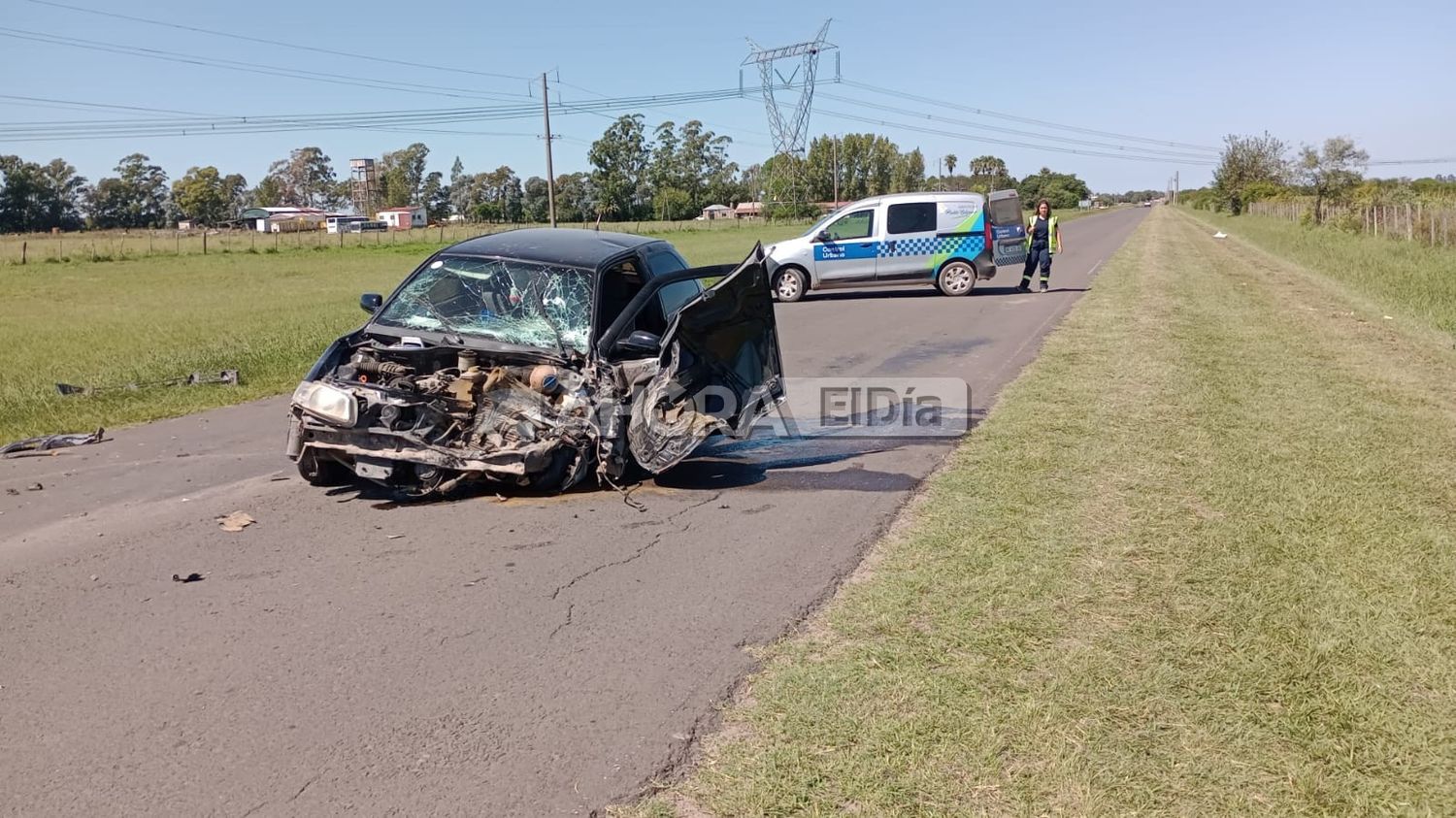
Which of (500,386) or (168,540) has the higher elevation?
(500,386)

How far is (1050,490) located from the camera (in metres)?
6.61

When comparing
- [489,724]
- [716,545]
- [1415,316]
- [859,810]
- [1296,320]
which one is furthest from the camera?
[1415,316]

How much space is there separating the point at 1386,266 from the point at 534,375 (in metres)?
23.5

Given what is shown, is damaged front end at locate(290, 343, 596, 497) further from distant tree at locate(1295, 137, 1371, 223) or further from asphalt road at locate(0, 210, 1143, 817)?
distant tree at locate(1295, 137, 1371, 223)

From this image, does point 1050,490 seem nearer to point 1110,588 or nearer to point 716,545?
point 1110,588

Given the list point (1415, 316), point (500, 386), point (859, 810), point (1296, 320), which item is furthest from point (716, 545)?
point (1415, 316)

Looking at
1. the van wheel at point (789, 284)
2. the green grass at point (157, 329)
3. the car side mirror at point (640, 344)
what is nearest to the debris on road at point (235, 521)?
the car side mirror at point (640, 344)

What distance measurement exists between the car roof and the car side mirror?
0.80 meters

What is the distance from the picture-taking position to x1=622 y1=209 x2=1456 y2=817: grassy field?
329 centimetres

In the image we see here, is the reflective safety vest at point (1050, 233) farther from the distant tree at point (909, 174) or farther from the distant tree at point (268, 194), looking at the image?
the distant tree at point (268, 194)

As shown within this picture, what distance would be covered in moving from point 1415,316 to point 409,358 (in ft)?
50.8

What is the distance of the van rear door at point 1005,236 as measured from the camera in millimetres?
21141

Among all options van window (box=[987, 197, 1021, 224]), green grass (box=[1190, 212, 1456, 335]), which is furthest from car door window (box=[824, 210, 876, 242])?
green grass (box=[1190, 212, 1456, 335])

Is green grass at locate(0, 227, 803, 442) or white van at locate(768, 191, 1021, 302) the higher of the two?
white van at locate(768, 191, 1021, 302)
